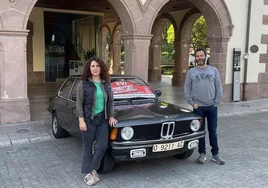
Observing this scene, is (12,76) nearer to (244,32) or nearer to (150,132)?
(150,132)

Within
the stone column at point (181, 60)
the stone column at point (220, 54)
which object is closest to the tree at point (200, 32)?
the stone column at point (181, 60)

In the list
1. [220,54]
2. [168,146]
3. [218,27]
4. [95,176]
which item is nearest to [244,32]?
[218,27]

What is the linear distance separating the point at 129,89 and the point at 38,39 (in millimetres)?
12391

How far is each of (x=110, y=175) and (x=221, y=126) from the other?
14.3 ft

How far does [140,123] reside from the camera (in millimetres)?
4438

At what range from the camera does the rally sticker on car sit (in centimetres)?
561

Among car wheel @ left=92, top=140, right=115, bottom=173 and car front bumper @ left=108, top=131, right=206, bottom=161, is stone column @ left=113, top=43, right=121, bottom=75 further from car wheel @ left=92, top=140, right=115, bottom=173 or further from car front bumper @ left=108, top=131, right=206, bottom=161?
car front bumper @ left=108, top=131, right=206, bottom=161

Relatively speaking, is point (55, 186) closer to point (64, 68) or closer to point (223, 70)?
point (223, 70)

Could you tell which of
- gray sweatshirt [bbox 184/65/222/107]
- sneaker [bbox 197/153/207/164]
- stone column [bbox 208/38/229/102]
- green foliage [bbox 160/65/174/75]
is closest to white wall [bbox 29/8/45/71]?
stone column [bbox 208/38/229/102]

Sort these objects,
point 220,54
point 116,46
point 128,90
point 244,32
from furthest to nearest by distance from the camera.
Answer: point 116,46, point 244,32, point 220,54, point 128,90

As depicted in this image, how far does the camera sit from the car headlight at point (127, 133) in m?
4.38

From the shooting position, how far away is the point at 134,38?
30.3 ft

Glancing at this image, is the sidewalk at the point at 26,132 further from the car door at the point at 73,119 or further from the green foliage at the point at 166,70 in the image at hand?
the green foliage at the point at 166,70

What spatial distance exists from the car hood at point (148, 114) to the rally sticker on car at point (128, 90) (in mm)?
341
